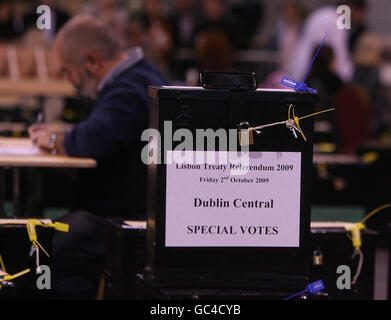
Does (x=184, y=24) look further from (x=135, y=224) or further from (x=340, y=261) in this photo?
(x=340, y=261)

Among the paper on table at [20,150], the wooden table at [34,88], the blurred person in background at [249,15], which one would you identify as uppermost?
the blurred person in background at [249,15]

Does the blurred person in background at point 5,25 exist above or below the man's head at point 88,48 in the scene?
above

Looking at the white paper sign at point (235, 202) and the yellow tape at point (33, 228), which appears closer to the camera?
the white paper sign at point (235, 202)

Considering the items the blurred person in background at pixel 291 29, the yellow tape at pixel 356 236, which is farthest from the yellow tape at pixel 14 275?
the blurred person in background at pixel 291 29

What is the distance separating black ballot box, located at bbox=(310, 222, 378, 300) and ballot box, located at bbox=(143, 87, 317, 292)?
0.56 metres

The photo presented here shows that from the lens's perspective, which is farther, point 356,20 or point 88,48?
point 356,20

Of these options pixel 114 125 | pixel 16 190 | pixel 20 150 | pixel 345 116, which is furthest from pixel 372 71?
pixel 114 125

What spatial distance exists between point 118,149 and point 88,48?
605mm

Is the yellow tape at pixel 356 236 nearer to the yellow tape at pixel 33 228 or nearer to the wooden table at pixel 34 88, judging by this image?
the yellow tape at pixel 33 228

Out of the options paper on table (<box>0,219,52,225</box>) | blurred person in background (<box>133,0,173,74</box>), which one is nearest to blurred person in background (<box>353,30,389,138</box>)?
blurred person in background (<box>133,0,173,74</box>)

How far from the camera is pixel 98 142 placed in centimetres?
411

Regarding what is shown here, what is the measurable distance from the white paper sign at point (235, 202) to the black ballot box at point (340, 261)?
58 cm

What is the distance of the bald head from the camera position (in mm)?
4387

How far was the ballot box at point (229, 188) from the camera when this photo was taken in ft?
8.46
